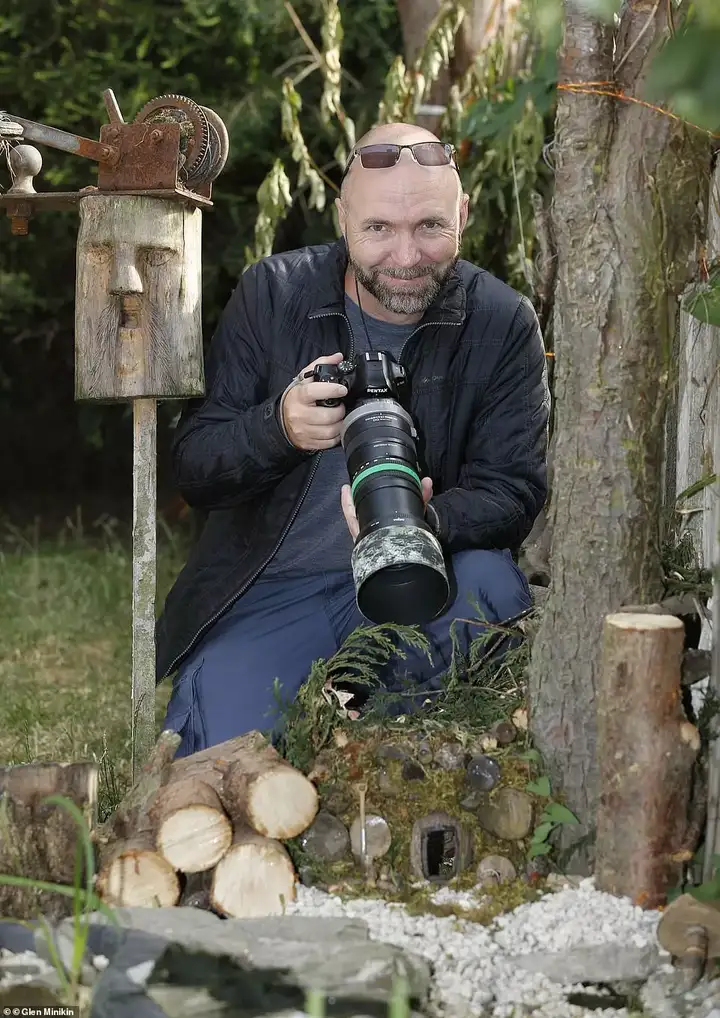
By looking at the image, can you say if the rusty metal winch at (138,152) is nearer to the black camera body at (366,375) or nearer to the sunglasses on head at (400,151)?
the sunglasses on head at (400,151)

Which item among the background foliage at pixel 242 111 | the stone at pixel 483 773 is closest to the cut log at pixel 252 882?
the stone at pixel 483 773

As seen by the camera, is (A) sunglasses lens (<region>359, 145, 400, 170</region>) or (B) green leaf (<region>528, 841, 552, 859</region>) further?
(A) sunglasses lens (<region>359, 145, 400, 170</region>)

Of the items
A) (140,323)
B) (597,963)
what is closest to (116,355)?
(140,323)

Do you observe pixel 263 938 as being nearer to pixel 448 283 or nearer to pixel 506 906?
pixel 506 906

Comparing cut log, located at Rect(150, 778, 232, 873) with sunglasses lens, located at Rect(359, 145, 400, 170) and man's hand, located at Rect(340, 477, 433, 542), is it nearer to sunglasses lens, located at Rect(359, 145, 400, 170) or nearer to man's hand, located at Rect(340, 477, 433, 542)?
man's hand, located at Rect(340, 477, 433, 542)

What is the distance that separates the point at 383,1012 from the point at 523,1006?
8.3 inches

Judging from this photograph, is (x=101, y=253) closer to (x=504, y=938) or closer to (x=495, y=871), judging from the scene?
(x=495, y=871)

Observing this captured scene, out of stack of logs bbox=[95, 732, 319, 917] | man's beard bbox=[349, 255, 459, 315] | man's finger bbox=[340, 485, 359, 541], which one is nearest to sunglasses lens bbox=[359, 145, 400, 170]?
man's beard bbox=[349, 255, 459, 315]

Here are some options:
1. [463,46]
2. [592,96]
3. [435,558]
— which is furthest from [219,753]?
[463,46]

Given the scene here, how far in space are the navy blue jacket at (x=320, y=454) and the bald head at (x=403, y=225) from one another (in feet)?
0.33

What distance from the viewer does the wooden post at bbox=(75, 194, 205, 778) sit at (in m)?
2.60

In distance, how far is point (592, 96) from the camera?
2.12 m

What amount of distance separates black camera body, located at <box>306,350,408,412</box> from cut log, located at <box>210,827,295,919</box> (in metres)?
0.80

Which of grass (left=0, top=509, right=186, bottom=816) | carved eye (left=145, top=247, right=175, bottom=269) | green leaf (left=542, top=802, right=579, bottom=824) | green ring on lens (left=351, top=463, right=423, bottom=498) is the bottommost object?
grass (left=0, top=509, right=186, bottom=816)
